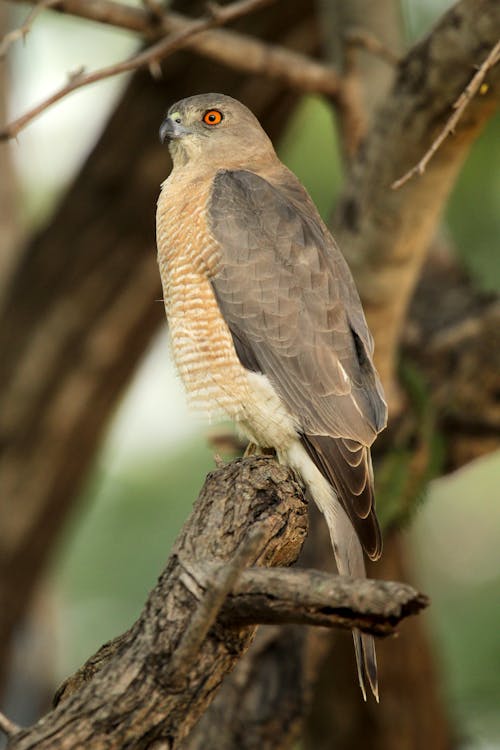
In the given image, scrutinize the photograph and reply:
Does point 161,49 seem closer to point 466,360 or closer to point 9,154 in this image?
point 466,360

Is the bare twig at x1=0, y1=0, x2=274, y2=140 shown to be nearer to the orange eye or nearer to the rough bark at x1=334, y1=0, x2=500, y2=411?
the orange eye

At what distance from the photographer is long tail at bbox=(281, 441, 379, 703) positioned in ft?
13.7

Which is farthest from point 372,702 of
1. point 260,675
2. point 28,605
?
point 28,605

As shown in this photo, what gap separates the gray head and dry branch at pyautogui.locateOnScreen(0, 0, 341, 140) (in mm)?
296

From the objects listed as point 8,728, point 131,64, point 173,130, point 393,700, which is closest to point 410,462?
point 393,700

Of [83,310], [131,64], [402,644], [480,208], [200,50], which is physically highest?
[131,64]

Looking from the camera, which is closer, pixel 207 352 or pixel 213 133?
pixel 207 352

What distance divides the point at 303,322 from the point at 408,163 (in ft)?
3.74

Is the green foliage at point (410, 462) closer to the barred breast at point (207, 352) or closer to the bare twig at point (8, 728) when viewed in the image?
the barred breast at point (207, 352)

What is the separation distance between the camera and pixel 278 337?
4668 mm

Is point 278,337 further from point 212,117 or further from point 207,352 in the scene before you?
point 212,117

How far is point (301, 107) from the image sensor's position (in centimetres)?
874

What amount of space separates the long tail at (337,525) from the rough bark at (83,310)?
3.69m

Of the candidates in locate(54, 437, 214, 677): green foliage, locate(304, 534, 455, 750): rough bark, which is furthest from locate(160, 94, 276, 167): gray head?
locate(54, 437, 214, 677): green foliage
